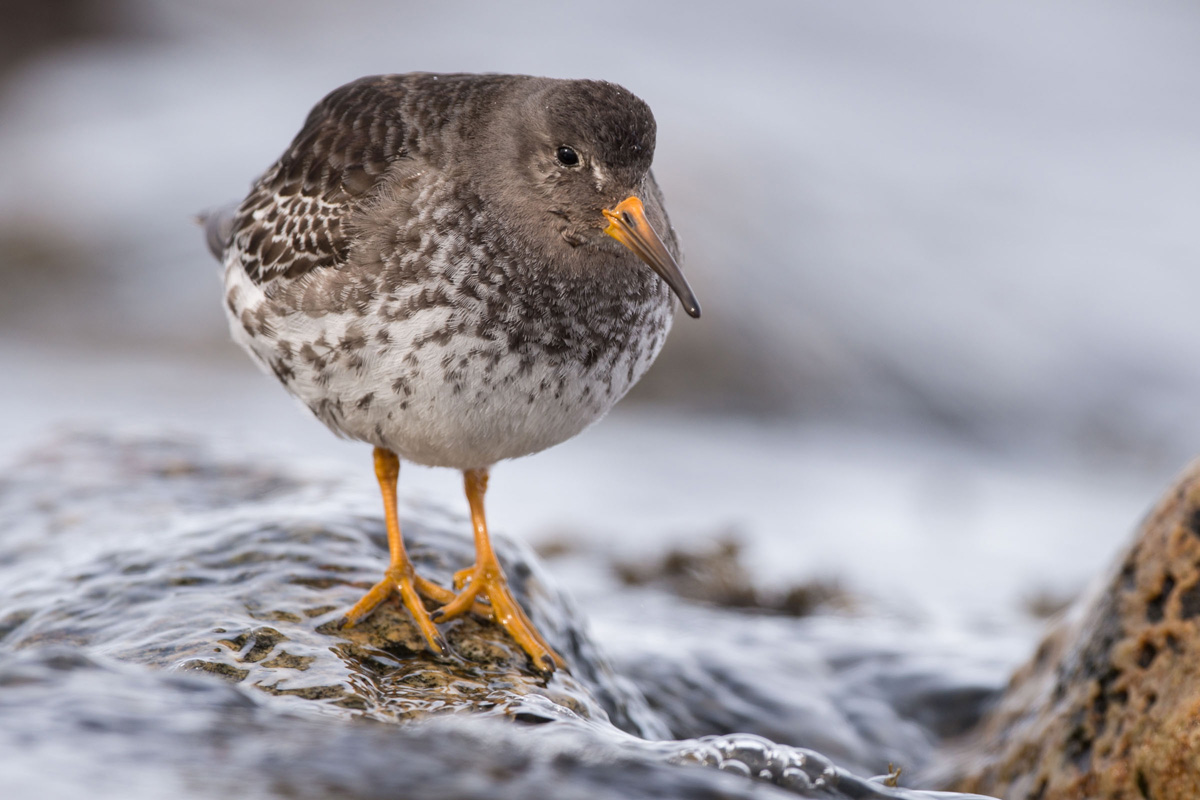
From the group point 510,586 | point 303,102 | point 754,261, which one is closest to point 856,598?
point 510,586

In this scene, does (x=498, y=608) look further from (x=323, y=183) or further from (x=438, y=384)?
(x=323, y=183)

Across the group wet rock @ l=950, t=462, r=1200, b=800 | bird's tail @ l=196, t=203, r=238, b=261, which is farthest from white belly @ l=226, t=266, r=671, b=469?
wet rock @ l=950, t=462, r=1200, b=800

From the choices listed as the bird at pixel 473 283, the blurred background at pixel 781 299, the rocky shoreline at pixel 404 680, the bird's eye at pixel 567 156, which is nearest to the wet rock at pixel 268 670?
the rocky shoreline at pixel 404 680

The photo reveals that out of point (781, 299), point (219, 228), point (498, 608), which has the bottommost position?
point (498, 608)

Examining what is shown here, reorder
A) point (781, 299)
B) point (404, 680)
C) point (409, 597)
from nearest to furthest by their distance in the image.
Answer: point (404, 680), point (409, 597), point (781, 299)

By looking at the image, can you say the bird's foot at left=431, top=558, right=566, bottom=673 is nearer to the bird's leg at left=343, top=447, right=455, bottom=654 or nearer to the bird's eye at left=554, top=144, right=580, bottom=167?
the bird's leg at left=343, top=447, right=455, bottom=654

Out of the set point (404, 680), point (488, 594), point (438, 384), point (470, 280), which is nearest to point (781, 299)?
point (488, 594)
